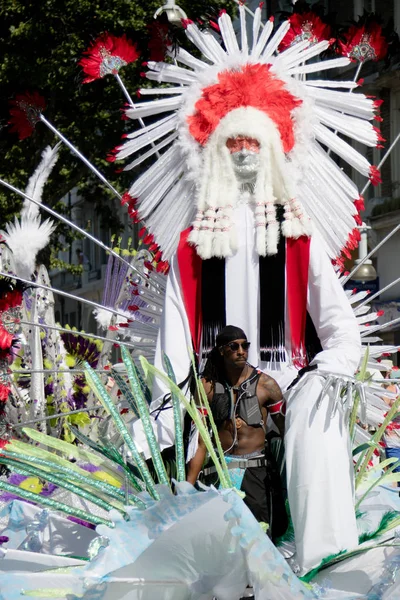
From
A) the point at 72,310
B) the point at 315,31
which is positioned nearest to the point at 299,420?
the point at 315,31

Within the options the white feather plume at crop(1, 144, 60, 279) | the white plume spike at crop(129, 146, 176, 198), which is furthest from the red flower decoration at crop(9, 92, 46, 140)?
the white feather plume at crop(1, 144, 60, 279)

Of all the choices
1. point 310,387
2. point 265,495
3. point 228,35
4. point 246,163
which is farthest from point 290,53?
point 265,495

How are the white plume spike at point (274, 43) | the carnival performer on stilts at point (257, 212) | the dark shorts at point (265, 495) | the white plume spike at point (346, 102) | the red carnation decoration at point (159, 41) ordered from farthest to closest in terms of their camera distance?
1. the red carnation decoration at point (159, 41)
2. the white plume spike at point (274, 43)
3. the white plume spike at point (346, 102)
4. the carnival performer on stilts at point (257, 212)
5. the dark shorts at point (265, 495)

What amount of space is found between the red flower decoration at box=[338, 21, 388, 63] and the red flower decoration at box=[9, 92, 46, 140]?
1657 millimetres

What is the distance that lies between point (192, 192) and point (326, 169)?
0.61 meters

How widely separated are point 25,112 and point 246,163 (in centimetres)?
175

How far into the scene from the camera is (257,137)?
4.74 metres

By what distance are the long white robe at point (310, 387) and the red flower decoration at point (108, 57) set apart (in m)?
1.47

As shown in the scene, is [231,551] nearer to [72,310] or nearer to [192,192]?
[192,192]

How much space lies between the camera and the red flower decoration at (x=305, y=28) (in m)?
5.59

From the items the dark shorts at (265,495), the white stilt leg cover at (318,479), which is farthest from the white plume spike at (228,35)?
the dark shorts at (265,495)

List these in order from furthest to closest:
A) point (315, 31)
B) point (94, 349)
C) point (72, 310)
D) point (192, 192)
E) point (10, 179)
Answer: point (72, 310)
point (10, 179)
point (94, 349)
point (315, 31)
point (192, 192)

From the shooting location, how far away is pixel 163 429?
4.18m

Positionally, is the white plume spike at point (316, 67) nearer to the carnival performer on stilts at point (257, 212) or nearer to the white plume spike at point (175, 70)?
the carnival performer on stilts at point (257, 212)
